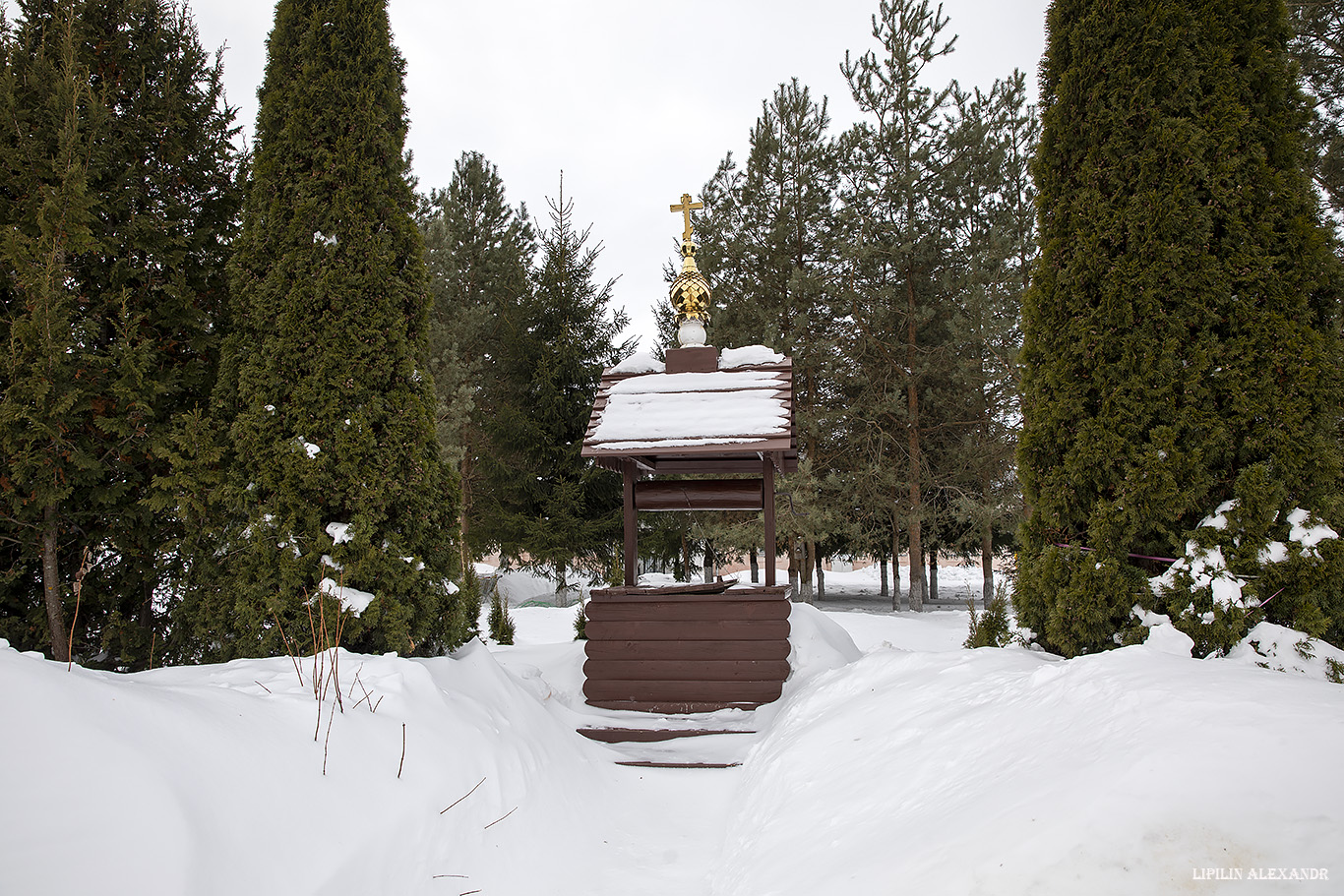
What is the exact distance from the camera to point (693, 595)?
6.02 meters

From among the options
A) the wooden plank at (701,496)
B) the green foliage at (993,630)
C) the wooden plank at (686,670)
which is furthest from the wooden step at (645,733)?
the wooden plank at (701,496)

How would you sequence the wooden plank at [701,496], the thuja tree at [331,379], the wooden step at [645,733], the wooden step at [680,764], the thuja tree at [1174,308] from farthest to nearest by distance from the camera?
the wooden plank at [701,496], the wooden step at [645,733], the wooden step at [680,764], the thuja tree at [331,379], the thuja tree at [1174,308]

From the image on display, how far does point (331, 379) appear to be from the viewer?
15.5ft

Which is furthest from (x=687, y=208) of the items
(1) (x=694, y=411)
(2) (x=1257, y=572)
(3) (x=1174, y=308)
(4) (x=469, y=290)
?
(4) (x=469, y=290)

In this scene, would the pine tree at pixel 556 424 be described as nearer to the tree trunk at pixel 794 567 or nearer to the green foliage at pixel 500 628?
the green foliage at pixel 500 628

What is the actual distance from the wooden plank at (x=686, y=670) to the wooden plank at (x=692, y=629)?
0.21 metres

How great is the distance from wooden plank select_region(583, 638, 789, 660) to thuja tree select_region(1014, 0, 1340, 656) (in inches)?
89.4

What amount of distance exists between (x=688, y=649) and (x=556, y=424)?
25.0 feet

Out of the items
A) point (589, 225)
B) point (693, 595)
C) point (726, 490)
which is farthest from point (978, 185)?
point (693, 595)

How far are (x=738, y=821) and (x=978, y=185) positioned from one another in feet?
47.8

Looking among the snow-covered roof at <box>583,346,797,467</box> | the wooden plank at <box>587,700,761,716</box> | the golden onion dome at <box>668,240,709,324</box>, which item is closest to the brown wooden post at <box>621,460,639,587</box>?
the snow-covered roof at <box>583,346,797,467</box>

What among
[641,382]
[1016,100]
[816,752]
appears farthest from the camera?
[1016,100]

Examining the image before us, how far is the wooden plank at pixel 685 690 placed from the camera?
5.81 metres

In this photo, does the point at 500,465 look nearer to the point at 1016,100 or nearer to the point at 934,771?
the point at 934,771
